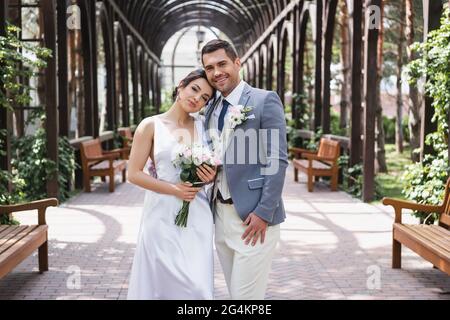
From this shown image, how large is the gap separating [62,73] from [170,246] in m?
7.81

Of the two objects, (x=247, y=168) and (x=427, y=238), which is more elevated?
(x=247, y=168)

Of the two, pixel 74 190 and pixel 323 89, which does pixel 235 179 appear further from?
pixel 323 89

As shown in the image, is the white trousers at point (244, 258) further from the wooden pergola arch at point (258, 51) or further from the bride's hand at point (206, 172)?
the wooden pergola arch at point (258, 51)

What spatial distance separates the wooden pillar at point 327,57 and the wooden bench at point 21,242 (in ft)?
27.4

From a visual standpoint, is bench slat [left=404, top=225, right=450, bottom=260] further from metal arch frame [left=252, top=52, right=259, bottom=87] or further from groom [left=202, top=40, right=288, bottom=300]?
metal arch frame [left=252, top=52, right=259, bottom=87]

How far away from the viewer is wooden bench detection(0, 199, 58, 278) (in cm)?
452

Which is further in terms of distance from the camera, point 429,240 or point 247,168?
point 429,240

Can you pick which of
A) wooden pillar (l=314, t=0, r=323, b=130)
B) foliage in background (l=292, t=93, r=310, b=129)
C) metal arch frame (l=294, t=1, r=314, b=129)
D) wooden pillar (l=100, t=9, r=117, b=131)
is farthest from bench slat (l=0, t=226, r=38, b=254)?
foliage in background (l=292, t=93, r=310, b=129)

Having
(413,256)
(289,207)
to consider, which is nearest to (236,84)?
(413,256)

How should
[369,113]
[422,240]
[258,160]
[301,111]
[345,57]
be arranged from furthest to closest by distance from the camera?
[345,57] < [301,111] < [369,113] < [422,240] < [258,160]

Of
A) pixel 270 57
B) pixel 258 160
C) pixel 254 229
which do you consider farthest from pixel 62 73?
pixel 270 57

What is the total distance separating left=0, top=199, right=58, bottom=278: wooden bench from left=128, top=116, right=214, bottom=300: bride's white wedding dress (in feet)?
4.80

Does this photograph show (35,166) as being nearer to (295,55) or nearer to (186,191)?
(186,191)

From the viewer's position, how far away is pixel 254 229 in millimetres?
3100
